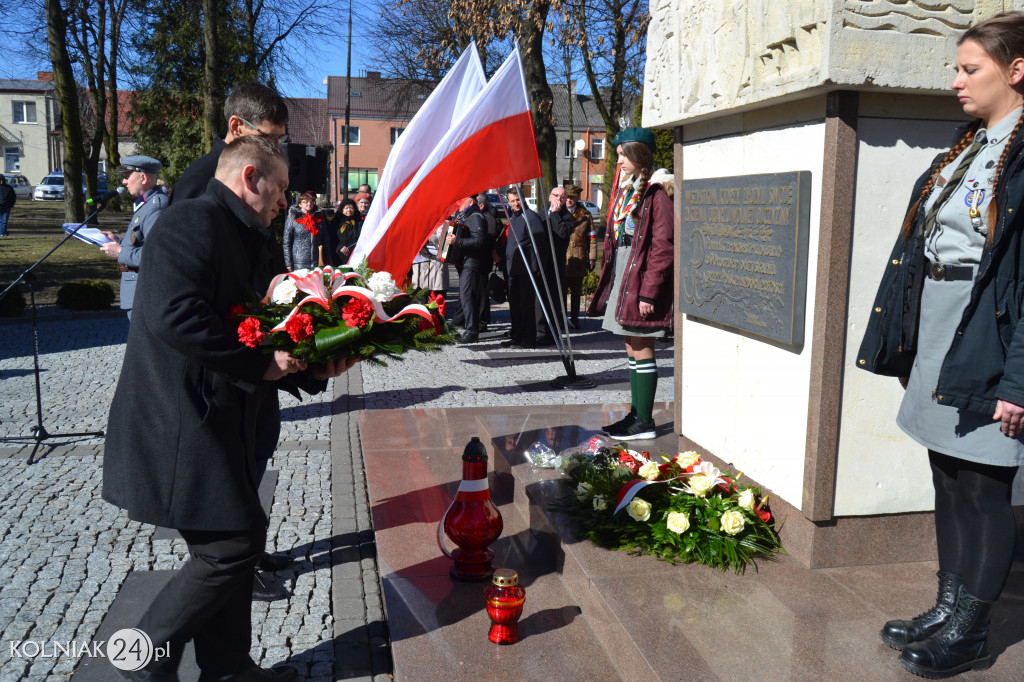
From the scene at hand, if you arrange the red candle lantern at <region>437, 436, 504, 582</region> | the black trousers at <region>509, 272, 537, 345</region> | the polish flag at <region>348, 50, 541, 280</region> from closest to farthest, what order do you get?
the red candle lantern at <region>437, 436, 504, 582</region> → the polish flag at <region>348, 50, 541, 280</region> → the black trousers at <region>509, 272, 537, 345</region>

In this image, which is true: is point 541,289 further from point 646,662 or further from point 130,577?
point 646,662

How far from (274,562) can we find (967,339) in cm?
313

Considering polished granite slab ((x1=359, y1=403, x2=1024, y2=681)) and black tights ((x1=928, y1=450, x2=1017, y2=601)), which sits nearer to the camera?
black tights ((x1=928, y1=450, x2=1017, y2=601))

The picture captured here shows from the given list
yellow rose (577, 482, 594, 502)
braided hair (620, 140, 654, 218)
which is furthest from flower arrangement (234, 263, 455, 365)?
braided hair (620, 140, 654, 218)

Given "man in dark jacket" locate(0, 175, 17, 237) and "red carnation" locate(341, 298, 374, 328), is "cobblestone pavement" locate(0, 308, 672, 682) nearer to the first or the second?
"red carnation" locate(341, 298, 374, 328)

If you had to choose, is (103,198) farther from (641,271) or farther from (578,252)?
(578,252)

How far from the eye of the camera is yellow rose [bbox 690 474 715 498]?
3.72 meters

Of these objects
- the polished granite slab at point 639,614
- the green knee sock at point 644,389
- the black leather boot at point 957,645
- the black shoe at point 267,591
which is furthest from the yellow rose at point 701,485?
the black shoe at point 267,591

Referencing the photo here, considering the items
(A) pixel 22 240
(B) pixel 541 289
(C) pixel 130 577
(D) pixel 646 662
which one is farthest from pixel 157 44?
(D) pixel 646 662

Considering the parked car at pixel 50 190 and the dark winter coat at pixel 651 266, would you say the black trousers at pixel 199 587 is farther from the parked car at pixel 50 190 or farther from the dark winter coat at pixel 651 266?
the parked car at pixel 50 190

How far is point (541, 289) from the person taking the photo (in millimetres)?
11758

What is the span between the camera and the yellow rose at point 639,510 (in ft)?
12.0

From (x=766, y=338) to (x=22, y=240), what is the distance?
2568 cm

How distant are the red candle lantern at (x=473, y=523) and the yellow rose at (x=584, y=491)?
0.38 m
